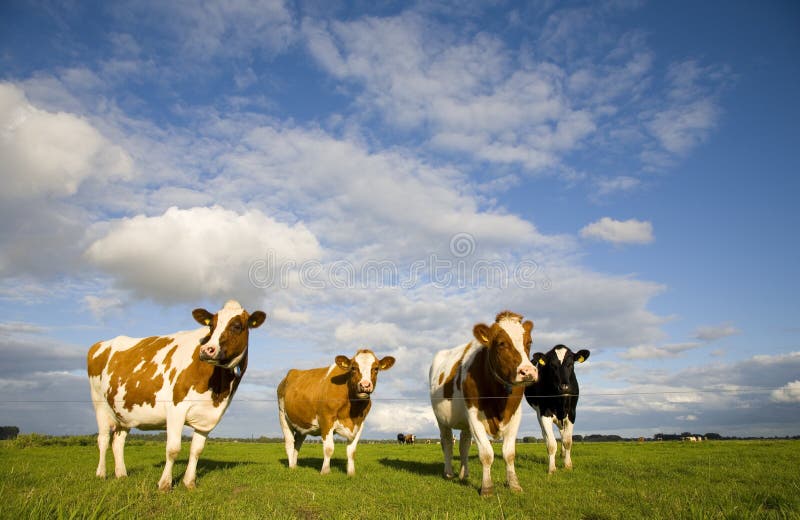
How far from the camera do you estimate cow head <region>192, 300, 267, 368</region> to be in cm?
992

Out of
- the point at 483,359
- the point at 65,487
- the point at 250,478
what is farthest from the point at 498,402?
the point at 65,487

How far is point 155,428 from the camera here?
11422 millimetres

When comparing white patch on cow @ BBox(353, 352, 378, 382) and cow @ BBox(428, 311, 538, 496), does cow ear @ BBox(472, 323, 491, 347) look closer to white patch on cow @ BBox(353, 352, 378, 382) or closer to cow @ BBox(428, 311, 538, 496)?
cow @ BBox(428, 311, 538, 496)

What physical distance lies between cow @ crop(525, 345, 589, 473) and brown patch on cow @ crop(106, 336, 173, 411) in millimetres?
9510

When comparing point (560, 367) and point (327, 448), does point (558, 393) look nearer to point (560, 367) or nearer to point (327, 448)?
point (560, 367)

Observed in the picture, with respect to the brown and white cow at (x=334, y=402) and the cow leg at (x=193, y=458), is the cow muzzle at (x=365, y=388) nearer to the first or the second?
the brown and white cow at (x=334, y=402)

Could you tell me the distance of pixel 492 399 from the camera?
10453mm

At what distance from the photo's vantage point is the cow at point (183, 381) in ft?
33.9

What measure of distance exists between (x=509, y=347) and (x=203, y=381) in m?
6.32

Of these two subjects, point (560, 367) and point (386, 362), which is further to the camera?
point (386, 362)

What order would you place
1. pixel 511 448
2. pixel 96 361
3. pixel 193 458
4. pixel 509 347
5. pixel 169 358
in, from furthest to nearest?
pixel 96 361
pixel 169 358
pixel 193 458
pixel 511 448
pixel 509 347

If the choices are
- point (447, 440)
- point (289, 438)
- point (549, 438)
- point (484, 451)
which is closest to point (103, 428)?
point (289, 438)

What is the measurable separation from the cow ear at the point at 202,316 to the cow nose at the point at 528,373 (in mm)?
6783

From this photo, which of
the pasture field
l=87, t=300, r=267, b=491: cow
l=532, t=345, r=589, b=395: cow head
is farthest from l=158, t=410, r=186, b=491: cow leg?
l=532, t=345, r=589, b=395: cow head
